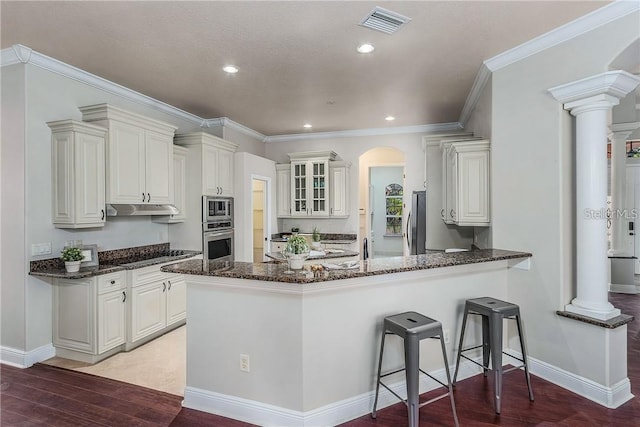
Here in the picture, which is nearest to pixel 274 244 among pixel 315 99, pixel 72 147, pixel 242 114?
pixel 242 114

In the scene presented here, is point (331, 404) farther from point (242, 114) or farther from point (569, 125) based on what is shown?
point (242, 114)

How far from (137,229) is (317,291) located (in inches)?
123

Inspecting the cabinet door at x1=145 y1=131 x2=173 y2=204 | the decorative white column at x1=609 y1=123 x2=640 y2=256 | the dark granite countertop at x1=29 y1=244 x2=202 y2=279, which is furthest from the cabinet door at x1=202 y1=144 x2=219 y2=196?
the decorative white column at x1=609 y1=123 x2=640 y2=256

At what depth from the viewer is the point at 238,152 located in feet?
18.8

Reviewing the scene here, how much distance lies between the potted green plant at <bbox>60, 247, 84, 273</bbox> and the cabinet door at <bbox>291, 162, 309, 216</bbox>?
370cm

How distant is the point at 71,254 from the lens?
3.37m

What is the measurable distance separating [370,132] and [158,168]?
373cm

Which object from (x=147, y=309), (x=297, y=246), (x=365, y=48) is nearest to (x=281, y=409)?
(x=297, y=246)

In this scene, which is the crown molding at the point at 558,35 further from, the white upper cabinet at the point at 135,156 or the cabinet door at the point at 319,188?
the white upper cabinet at the point at 135,156

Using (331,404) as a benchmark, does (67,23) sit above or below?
above

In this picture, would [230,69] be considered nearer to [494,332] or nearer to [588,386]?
[494,332]

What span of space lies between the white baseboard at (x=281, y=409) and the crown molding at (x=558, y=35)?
299 cm

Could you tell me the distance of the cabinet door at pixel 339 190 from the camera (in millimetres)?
6422

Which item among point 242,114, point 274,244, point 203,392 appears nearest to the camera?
point 203,392
